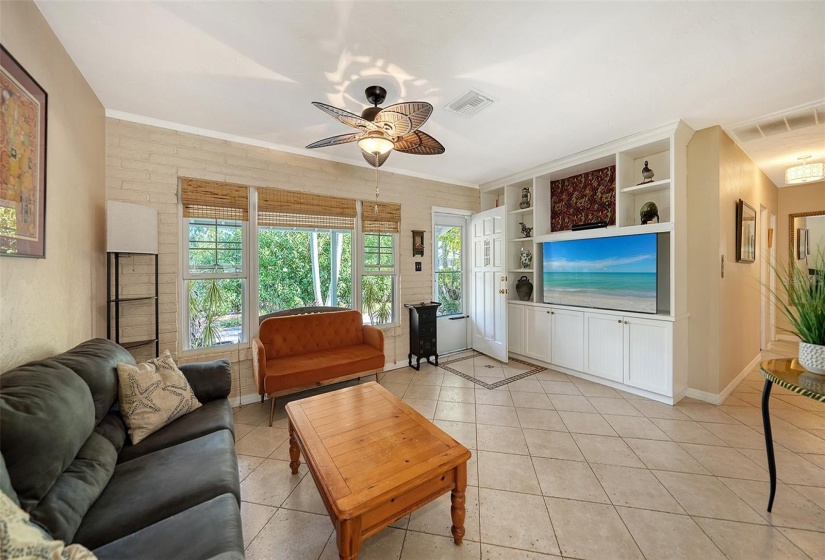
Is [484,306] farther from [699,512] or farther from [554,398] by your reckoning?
[699,512]

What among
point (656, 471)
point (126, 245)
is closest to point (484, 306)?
point (656, 471)

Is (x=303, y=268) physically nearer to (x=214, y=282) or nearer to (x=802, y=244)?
(x=214, y=282)

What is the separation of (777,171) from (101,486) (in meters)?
7.11

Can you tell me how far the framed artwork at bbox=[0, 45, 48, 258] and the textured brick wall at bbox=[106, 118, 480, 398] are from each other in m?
1.14

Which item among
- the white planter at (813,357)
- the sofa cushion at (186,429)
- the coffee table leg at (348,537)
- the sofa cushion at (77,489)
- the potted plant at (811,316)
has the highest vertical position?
the potted plant at (811,316)

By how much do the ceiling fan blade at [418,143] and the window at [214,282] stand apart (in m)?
1.91

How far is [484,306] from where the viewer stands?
4.54 m

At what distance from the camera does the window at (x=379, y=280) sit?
3943 millimetres

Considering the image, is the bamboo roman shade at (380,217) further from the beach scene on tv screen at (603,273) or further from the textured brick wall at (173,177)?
the beach scene on tv screen at (603,273)

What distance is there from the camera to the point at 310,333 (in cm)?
336

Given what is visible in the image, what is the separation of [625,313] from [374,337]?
8.83 feet

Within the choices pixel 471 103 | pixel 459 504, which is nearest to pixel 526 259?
pixel 471 103

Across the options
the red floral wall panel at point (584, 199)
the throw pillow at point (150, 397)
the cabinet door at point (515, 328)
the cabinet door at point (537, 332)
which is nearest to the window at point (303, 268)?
the throw pillow at point (150, 397)

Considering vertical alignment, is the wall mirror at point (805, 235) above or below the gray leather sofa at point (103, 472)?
above
